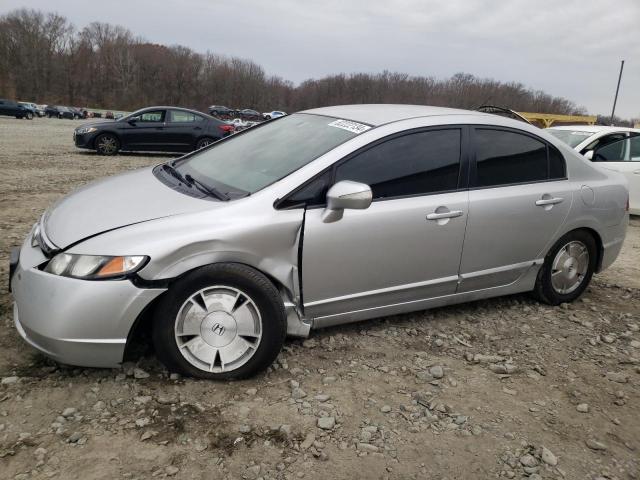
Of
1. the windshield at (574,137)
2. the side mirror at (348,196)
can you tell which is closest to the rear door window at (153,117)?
the windshield at (574,137)

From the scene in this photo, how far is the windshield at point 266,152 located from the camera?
318 centimetres

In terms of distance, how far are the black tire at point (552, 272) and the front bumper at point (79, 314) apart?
2.90 m

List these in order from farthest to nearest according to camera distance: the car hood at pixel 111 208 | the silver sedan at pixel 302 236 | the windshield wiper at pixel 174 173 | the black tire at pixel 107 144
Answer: the black tire at pixel 107 144
the windshield wiper at pixel 174 173
the car hood at pixel 111 208
the silver sedan at pixel 302 236

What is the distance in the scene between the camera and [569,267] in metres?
4.18

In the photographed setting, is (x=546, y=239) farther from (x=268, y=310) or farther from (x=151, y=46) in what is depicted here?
(x=151, y=46)

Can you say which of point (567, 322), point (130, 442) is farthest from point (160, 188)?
point (567, 322)

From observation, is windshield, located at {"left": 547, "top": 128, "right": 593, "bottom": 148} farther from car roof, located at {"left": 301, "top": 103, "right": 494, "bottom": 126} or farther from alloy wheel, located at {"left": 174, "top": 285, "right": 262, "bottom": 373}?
alloy wheel, located at {"left": 174, "top": 285, "right": 262, "bottom": 373}

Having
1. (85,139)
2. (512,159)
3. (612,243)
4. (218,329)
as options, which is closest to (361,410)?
(218,329)

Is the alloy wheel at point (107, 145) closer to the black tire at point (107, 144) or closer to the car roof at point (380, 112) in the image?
the black tire at point (107, 144)

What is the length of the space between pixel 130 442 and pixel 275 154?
1880 mm

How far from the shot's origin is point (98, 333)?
258 cm

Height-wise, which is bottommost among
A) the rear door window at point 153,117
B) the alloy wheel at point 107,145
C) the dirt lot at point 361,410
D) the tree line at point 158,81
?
the dirt lot at point 361,410

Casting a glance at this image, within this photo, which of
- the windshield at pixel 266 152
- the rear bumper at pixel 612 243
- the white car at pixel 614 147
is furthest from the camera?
the white car at pixel 614 147

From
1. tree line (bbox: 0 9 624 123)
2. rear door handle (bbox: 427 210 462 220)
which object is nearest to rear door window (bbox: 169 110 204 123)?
rear door handle (bbox: 427 210 462 220)
